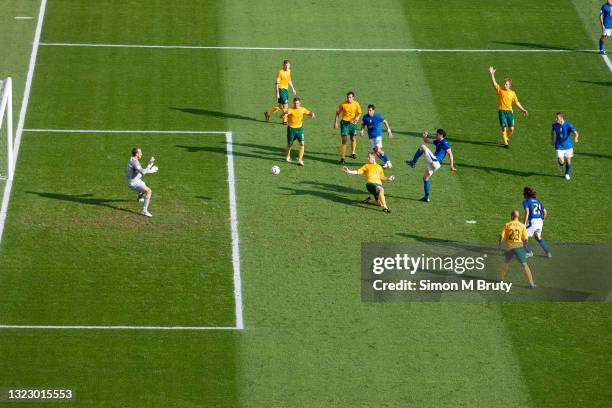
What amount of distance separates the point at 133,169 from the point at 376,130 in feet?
24.4

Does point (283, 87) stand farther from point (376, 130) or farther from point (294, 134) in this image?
point (376, 130)

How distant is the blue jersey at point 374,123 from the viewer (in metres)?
39.4

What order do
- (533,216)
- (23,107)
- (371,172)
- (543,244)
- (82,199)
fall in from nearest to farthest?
(533,216) → (543,244) → (371,172) → (82,199) → (23,107)

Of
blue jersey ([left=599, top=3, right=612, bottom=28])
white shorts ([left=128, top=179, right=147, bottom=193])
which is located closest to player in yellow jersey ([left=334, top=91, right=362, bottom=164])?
white shorts ([left=128, top=179, right=147, bottom=193])

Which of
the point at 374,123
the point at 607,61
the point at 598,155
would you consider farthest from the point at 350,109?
the point at 607,61


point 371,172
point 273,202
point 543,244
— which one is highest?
point 371,172

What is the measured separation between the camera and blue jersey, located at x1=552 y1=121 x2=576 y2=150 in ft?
128

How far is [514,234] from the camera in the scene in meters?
33.3

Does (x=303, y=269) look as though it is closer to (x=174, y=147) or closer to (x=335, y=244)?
(x=335, y=244)

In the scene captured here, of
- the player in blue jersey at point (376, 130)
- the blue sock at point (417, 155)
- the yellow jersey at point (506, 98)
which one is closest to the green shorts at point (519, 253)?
the blue sock at point (417, 155)

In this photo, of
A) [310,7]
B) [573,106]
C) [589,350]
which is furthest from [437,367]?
[310,7]

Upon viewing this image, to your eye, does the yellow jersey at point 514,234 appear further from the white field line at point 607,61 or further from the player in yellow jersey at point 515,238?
the white field line at point 607,61

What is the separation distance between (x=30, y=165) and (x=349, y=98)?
914cm

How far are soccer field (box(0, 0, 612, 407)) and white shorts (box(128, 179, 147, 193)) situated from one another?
0.77m
